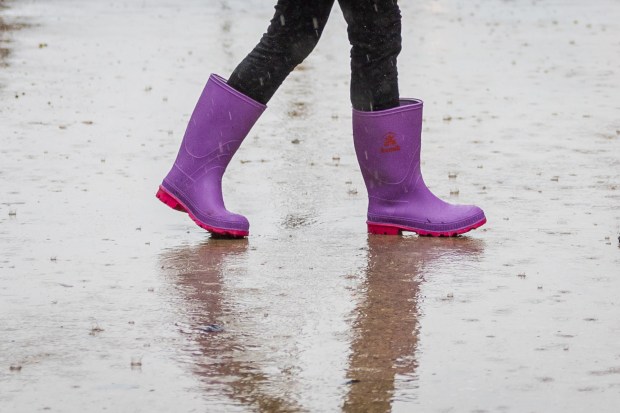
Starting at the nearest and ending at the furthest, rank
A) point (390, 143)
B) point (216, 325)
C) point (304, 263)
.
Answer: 1. point (216, 325)
2. point (304, 263)
3. point (390, 143)

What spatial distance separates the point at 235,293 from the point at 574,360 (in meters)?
1.23

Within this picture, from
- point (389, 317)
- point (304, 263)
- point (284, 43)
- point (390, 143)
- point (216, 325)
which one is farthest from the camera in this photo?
point (390, 143)

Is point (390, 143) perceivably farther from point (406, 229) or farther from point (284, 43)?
point (284, 43)

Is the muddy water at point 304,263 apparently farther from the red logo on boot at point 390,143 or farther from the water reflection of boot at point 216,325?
the red logo on boot at point 390,143

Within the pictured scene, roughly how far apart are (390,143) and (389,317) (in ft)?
4.50

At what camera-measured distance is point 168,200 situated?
587 centimetres

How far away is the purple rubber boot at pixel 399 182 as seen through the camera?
582 centimetres

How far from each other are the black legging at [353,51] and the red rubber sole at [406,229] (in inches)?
17.9

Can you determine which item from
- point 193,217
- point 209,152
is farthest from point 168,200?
point 209,152

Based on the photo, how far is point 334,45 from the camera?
1271 centimetres

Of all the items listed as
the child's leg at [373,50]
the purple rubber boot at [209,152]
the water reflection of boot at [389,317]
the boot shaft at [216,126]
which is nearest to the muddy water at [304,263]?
the water reflection of boot at [389,317]

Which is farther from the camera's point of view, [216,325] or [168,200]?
[168,200]

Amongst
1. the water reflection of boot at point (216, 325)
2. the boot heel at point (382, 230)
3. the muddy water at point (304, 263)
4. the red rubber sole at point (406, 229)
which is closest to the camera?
the water reflection of boot at point (216, 325)

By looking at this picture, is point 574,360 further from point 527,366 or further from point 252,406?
point 252,406
